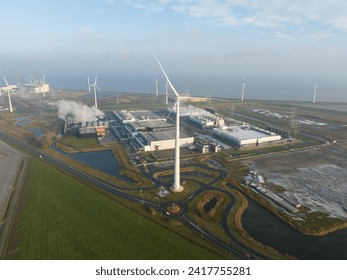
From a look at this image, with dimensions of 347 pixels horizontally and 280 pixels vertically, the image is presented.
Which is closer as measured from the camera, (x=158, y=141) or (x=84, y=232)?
(x=84, y=232)

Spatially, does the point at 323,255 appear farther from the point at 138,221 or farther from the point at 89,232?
the point at 89,232

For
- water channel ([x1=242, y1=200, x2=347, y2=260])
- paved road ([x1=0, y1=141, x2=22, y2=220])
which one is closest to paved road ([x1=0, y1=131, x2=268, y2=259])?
paved road ([x1=0, y1=141, x2=22, y2=220])

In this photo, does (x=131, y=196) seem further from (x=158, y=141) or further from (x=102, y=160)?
(x=158, y=141)

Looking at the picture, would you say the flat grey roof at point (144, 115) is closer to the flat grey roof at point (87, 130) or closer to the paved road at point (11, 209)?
the flat grey roof at point (87, 130)

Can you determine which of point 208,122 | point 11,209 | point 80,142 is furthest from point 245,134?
point 11,209

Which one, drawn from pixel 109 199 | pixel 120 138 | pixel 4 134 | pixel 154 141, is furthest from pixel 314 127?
pixel 4 134

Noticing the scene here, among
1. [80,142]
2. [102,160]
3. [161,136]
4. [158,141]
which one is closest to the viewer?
[102,160]
